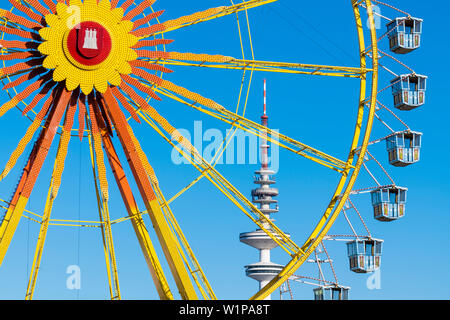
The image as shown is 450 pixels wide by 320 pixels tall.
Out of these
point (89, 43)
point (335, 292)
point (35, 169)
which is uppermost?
point (89, 43)

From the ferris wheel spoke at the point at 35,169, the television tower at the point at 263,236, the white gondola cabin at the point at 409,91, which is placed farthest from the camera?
the television tower at the point at 263,236

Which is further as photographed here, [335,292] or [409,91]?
[335,292]

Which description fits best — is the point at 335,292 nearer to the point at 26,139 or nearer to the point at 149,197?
the point at 149,197

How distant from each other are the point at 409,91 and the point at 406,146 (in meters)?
1.47

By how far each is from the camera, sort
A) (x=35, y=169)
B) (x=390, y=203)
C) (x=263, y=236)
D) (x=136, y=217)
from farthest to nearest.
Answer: (x=263, y=236)
(x=390, y=203)
(x=136, y=217)
(x=35, y=169)

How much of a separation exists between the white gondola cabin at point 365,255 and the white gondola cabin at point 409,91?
12.2 feet

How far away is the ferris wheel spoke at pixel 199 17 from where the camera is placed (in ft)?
78.6

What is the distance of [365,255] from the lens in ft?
91.8

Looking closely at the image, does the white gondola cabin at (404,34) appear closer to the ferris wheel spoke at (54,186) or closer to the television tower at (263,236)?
the ferris wheel spoke at (54,186)

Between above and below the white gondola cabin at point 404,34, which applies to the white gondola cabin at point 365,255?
below

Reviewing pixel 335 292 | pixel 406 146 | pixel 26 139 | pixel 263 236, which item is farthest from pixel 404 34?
pixel 263 236

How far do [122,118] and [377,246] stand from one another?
8.60 m

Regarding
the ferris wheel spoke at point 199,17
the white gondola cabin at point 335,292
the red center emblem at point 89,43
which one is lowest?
the white gondola cabin at point 335,292

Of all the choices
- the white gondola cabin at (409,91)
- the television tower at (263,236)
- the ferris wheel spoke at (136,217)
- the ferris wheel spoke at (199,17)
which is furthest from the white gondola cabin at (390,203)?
the television tower at (263,236)
